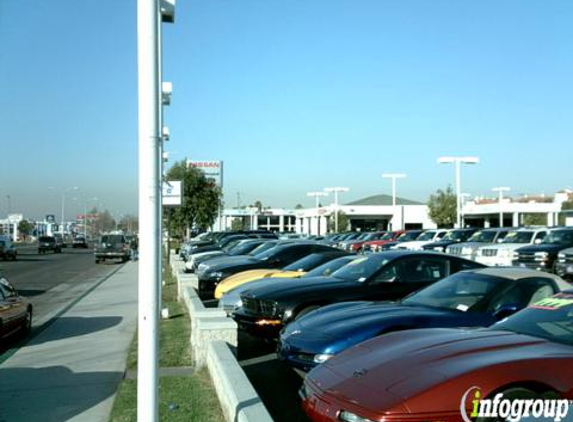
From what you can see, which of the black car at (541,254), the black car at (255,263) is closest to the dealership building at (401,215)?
the black car at (541,254)

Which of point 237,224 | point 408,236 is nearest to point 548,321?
point 408,236

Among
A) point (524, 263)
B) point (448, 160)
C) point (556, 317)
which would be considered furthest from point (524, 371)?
point (448, 160)

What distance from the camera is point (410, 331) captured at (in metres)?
5.27

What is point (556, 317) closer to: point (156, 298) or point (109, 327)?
point (156, 298)

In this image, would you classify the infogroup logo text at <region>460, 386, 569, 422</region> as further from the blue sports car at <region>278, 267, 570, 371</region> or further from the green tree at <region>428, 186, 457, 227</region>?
the green tree at <region>428, 186, 457, 227</region>

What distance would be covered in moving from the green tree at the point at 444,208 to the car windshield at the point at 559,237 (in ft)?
161

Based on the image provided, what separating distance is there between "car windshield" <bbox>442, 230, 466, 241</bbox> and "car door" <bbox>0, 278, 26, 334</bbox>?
2289 cm

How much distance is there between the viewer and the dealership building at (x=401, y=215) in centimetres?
7150

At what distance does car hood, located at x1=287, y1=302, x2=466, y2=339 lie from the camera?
20.6 ft

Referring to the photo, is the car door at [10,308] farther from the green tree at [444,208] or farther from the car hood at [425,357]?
the green tree at [444,208]

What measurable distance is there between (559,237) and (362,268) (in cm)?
1614

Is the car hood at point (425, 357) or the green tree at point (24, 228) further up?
the car hood at point (425, 357)

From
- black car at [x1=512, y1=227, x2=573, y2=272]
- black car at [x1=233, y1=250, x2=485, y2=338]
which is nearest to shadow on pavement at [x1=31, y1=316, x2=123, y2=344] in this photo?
black car at [x1=233, y1=250, x2=485, y2=338]

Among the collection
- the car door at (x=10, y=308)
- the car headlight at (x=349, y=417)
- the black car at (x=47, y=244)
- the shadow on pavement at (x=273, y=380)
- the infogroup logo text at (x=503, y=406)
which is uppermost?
the infogroup logo text at (x=503, y=406)
